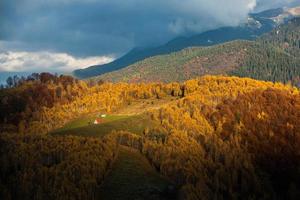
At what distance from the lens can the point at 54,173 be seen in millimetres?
177000

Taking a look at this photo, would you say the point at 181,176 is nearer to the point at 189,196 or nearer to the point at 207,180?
the point at 207,180

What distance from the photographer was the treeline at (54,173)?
166500mm

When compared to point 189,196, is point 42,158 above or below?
above

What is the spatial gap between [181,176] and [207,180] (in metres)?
10.9

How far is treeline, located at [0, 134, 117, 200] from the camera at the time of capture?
546 ft

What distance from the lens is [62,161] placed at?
620 ft

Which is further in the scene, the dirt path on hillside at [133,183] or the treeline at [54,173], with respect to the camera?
the treeline at [54,173]

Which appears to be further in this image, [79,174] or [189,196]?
[79,174]

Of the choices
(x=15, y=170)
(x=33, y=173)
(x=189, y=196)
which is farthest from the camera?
(x=15, y=170)

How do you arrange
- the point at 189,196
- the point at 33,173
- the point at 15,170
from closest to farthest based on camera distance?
the point at 189,196 → the point at 33,173 → the point at 15,170

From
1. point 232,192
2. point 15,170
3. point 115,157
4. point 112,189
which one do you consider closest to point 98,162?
point 115,157

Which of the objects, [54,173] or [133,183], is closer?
[133,183]

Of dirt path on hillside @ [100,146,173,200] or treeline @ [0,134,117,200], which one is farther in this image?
treeline @ [0,134,117,200]

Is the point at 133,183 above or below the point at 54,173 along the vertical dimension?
below
